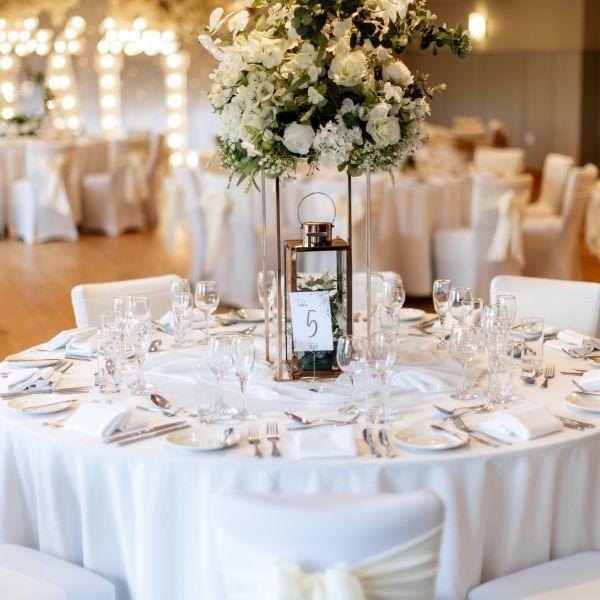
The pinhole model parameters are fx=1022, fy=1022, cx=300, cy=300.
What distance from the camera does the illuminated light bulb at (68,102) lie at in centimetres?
1398

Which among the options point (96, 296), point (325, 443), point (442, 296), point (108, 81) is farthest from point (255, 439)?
point (108, 81)

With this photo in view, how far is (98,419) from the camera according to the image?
2566 mm

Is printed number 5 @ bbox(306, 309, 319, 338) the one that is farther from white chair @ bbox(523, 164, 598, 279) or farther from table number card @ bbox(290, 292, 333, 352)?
white chair @ bbox(523, 164, 598, 279)

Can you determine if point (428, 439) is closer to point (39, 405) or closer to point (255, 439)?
point (255, 439)

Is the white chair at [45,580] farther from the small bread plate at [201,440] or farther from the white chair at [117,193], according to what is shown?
the white chair at [117,193]

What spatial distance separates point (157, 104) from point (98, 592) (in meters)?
13.0

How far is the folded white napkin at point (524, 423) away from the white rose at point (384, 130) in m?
0.78

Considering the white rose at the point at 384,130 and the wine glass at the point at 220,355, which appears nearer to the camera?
the wine glass at the point at 220,355

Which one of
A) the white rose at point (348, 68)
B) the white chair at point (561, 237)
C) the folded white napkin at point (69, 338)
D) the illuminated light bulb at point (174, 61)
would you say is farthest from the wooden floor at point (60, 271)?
the illuminated light bulb at point (174, 61)

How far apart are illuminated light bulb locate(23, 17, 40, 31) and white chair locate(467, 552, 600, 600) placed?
1251cm

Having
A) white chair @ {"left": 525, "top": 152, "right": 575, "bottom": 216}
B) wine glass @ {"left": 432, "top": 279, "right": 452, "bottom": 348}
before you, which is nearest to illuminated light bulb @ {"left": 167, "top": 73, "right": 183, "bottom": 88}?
white chair @ {"left": 525, "top": 152, "right": 575, "bottom": 216}

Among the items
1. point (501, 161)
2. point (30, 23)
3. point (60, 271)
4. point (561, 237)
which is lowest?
point (60, 271)

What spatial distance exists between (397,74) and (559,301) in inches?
56.8

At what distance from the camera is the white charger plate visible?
2.70 m
